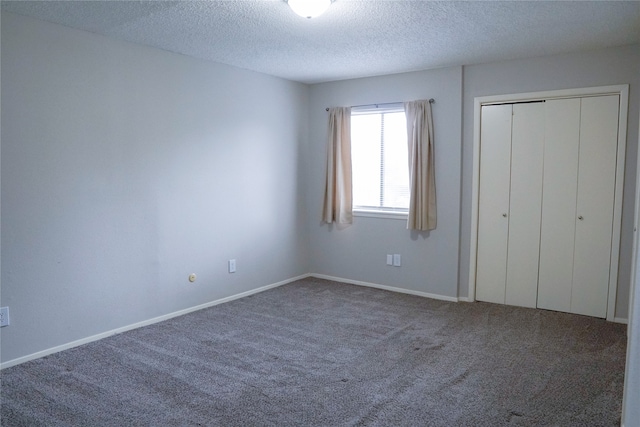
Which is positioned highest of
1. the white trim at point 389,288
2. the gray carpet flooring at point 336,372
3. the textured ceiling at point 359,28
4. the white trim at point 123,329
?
the textured ceiling at point 359,28

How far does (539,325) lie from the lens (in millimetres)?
4035

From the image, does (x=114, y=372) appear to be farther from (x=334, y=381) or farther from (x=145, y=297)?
(x=334, y=381)

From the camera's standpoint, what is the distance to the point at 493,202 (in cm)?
464

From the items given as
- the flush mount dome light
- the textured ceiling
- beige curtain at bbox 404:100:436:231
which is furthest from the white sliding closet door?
the flush mount dome light

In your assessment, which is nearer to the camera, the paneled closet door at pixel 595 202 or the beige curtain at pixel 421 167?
the paneled closet door at pixel 595 202

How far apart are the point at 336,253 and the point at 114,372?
3.02 m

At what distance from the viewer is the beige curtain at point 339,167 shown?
5391 millimetres

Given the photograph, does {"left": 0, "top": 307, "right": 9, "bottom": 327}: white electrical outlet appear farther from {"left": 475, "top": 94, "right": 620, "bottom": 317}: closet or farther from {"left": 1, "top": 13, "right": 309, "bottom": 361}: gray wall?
{"left": 475, "top": 94, "right": 620, "bottom": 317}: closet

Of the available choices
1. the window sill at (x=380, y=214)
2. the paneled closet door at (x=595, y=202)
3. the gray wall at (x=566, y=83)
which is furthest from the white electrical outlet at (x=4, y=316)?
the paneled closet door at (x=595, y=202)

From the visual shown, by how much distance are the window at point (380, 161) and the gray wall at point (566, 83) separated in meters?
0.69

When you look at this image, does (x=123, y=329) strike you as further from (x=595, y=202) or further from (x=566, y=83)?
(x=566, y=83)

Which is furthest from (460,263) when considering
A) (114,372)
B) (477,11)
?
(114,372)

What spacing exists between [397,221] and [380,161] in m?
0.71

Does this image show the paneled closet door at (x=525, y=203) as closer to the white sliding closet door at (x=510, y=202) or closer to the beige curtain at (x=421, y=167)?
the white sliding closet door at (x=510, y=202)
